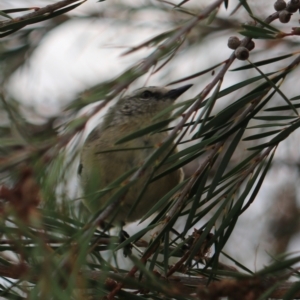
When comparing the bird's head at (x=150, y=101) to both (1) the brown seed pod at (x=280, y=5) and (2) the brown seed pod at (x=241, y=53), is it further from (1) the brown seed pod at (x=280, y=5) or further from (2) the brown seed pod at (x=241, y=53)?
(2) the brown seed pod at (x=241, y=53)

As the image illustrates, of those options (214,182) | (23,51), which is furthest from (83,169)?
(214,182)

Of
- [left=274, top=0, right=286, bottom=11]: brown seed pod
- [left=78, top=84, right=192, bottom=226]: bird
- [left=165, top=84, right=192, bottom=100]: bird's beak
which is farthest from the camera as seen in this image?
[left=165, top=84, right=192, bottom=100]: bird's beak

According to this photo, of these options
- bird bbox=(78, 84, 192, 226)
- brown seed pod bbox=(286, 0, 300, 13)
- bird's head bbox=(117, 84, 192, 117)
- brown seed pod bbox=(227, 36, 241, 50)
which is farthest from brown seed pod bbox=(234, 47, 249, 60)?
bird's head bbox=(117, 84, 192, 117)

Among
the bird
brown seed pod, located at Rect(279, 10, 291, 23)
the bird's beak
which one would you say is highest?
brown seed pod, located at Rect(279, 10, 291, 23)

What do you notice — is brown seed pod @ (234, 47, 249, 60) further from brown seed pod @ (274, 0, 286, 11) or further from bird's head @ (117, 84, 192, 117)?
bird's head @ (117, 84, 192, 117)

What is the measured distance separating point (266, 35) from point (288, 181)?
3.13 metres

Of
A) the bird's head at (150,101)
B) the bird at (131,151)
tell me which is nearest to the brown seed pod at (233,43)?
the bird at (131,151)

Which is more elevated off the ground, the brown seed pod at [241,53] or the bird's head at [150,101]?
the brown seed pod at [241,53]

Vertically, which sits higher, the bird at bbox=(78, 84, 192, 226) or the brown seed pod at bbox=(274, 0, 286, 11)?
the brown seed pod at bbox=(274, 0, 286, 11)

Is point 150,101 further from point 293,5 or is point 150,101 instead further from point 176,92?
point 293,5

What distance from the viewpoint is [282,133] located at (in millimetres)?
1925

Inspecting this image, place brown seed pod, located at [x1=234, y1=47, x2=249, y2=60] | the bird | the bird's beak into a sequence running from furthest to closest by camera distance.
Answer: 1. the bird's beak
2. the bird
3. brown seed pod, located at [x1=234, y1=47, x2=249, y2=60]

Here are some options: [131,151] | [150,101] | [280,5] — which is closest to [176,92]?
[150,101]

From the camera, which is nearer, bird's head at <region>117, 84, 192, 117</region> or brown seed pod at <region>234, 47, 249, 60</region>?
brown seed pod at <region>234, 47, 249, 60</region>
